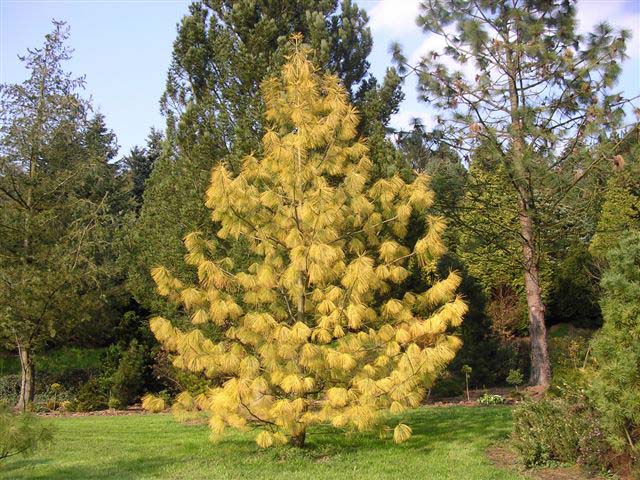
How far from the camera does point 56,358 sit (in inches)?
680

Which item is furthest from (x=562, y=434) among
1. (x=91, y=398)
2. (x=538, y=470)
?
(x=91, y=398)

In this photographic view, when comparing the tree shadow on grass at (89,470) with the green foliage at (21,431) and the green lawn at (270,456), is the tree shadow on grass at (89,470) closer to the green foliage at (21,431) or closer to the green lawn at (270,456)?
the green lawn at (270,456)

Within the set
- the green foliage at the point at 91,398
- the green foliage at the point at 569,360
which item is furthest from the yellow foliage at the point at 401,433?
the green foliage at the point at 91,398

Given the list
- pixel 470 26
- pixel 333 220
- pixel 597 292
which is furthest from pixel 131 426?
pixel 597 292

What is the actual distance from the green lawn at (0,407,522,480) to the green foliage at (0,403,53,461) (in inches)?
39.2

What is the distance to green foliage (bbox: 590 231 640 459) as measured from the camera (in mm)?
5531

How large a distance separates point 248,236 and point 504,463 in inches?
154

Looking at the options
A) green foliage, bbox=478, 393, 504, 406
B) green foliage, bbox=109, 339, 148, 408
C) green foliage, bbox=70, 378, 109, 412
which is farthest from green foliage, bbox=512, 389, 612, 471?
green foliage, bbox=70, 378, 109, 412

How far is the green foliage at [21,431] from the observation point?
5.55m

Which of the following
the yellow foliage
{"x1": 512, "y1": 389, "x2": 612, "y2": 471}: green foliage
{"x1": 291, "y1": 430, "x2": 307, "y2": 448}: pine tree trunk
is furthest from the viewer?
{"x1": 291, "y1": 430, "x2": 307, "y2": 448}: pine tree trunk

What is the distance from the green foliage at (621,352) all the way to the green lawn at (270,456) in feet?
3.70

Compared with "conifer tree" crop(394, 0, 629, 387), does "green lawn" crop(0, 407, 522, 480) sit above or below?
below

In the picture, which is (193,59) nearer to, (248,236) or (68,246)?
(68,246)

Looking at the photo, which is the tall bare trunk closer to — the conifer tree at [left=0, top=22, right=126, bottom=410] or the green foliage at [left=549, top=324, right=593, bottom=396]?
the green foliage at [left=549, top=324, right=593, bottom=396]
